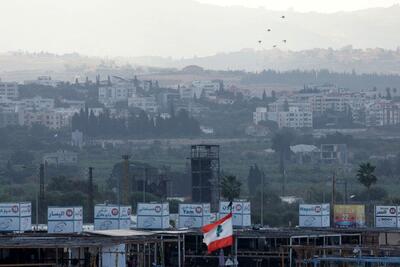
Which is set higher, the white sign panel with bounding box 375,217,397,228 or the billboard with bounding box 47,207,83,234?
the billboard with bounding box 47,207,83,234

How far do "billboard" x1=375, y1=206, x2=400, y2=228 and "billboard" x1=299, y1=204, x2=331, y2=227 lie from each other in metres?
2.23

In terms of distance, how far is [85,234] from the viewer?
6066 centimetres

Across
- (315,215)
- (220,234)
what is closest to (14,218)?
(315,215)

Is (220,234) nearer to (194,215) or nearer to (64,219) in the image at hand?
(64,219)

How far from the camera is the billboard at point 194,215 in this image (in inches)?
2766

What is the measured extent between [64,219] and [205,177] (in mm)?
24035

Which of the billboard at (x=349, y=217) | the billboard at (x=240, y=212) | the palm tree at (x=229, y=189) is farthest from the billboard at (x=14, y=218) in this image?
the palm tree at (x=229, y=189)

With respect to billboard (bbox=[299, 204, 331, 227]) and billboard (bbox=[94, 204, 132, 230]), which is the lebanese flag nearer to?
billboard (bbox=[94, 204, 132, 230])

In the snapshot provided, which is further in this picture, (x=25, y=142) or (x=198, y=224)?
(x=25, y=142)

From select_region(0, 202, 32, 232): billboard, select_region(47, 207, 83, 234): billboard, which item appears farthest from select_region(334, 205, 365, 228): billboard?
select_region(0, 202, 32, 232): billboard

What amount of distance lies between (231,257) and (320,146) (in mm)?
130459

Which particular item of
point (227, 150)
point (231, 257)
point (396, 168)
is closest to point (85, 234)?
point (231, 257)

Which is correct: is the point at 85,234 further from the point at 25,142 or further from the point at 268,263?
the point at 25,142

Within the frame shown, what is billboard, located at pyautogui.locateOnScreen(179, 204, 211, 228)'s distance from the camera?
7025cm
